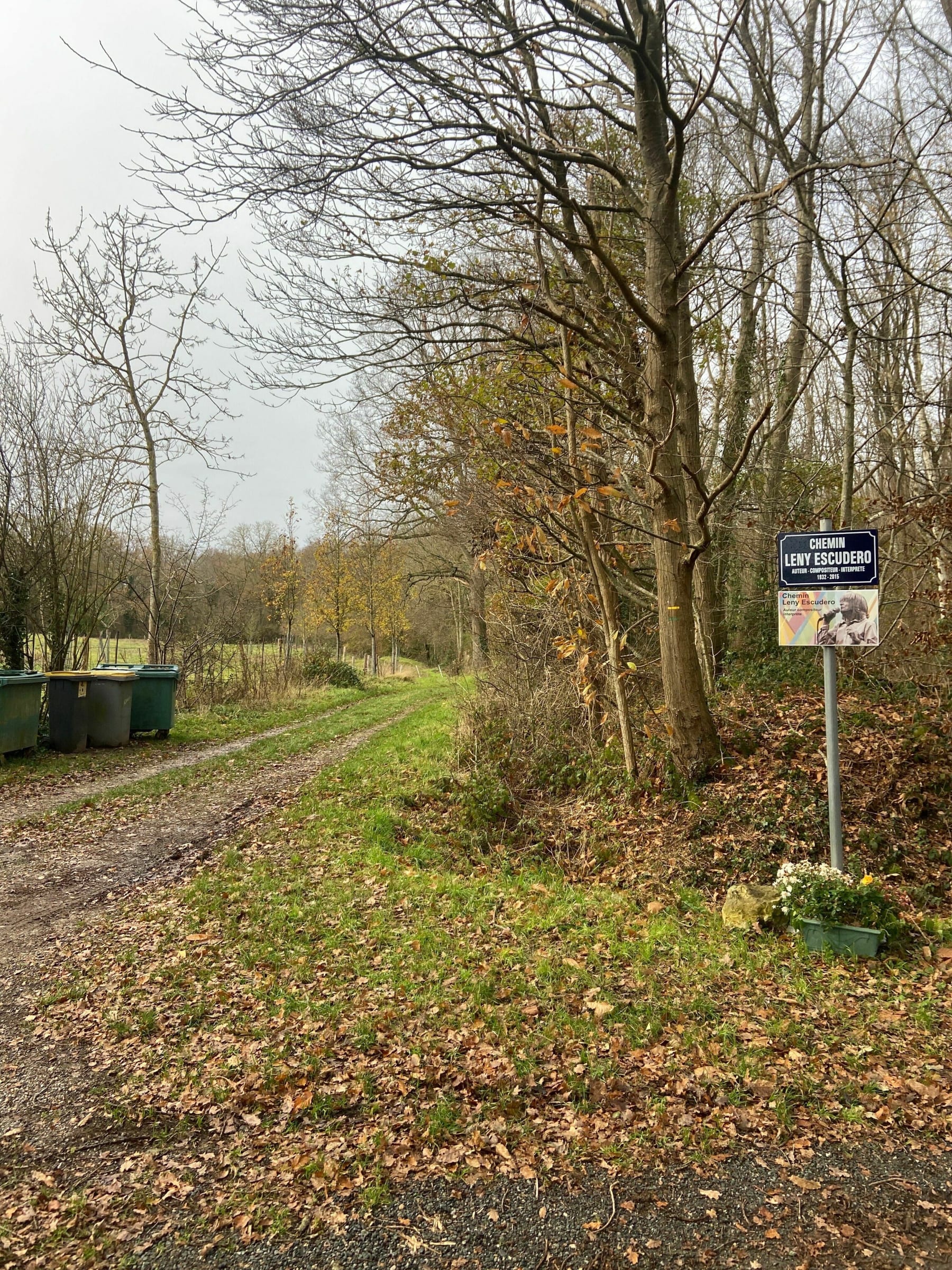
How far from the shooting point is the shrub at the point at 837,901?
209 inches

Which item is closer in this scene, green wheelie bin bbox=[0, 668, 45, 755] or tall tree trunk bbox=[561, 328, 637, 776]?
tall tree trunk bbox=[561, 328, 637, 776]

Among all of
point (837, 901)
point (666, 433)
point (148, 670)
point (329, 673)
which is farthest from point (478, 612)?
point (837, 901)

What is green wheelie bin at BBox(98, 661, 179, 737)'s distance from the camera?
13430 millimetres

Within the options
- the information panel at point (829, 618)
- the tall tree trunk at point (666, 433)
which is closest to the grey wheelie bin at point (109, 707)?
the tall tree trunk at point (666, 433)

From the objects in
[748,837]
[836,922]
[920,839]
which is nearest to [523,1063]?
[836,922]

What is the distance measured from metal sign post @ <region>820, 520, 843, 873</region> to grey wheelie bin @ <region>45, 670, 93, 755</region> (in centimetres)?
1087

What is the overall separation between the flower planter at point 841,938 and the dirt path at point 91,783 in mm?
7832

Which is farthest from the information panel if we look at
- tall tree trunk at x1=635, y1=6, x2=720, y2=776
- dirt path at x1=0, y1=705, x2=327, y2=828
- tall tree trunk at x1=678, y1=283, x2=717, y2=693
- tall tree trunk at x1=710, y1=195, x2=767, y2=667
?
dirt path at x1=0, y1=705, x2=327, y2=828

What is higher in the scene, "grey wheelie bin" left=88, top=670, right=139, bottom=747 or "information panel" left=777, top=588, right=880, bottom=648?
"information panel" left=777, top=588, right=880, bottom=648

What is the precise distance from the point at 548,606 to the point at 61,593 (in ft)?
29.4

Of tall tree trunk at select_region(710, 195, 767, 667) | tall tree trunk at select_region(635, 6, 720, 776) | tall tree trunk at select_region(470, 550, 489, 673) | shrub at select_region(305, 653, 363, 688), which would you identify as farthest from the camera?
shrub at select_region(305, 653, 363, 688)

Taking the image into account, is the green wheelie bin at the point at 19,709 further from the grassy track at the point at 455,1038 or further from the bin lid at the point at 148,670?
the grassy track at the point at 455,1038

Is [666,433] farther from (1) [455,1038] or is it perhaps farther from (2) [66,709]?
(2) [66,709]

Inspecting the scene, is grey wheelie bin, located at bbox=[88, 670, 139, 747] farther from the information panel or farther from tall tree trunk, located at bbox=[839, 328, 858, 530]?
tall tree trunk, located at bbox=[839, 328, 858, 530]
